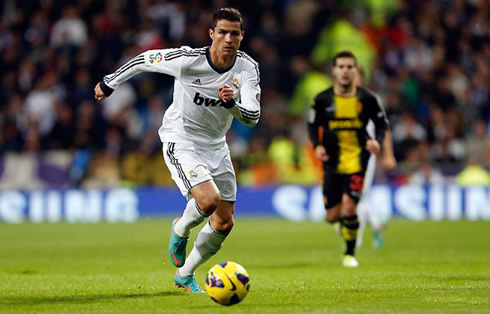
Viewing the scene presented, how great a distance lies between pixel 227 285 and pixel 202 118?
186 centimetres

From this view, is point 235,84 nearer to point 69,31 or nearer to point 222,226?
point 222,226

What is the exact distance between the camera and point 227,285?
285 inches

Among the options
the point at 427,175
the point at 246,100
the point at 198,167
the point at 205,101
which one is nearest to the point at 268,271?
the point at 198,167

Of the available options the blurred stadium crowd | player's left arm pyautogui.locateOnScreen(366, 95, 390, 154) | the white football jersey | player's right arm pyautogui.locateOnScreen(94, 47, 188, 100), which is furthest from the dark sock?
the blurred stadium crowd

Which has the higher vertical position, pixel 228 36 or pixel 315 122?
pixel 228 36

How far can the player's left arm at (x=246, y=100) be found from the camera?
7.61 meters

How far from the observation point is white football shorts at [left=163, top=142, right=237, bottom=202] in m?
8.34

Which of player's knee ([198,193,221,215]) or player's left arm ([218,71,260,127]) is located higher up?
player's left arm ([218,71,260,127])

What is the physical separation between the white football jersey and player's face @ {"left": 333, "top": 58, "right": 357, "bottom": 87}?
9.71 ft

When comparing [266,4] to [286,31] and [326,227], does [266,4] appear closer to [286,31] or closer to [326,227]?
[286,31]

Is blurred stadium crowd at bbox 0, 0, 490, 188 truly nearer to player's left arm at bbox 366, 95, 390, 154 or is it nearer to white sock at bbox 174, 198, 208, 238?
player's left arm at bbox 366, 95, 390, 154

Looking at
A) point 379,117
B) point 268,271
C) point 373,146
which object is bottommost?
point 268,271

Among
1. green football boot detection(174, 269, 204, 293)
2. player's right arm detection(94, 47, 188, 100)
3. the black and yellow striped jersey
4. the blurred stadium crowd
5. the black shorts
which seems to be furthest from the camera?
the blurred stadium crowd

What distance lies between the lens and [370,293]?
8.18 meters
